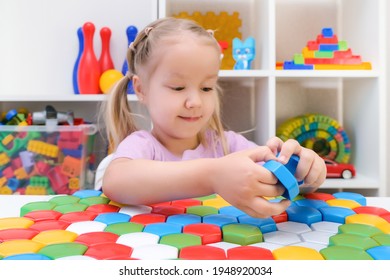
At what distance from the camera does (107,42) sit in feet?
5.39

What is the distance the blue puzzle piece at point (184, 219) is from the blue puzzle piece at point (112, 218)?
52 mm

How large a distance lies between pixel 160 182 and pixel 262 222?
0.50 ft

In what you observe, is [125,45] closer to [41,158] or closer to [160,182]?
[41,158]

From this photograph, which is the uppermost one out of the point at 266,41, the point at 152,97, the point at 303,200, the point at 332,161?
the point at 266,41

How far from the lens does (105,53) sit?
1.64 metres

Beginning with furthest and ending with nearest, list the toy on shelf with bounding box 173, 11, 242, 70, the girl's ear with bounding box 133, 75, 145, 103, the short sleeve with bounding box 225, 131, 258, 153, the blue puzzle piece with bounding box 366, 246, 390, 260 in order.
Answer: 1. the toy on shelf with bounding box 173, 11, 242, 70
2. the short sleeve with bounding box 225, 131, 258, 153
3. the girl's ear with bounding box 133, 75, 145, 103
4. the blue puzzle piece with bounding box 366, 246, 390, 260

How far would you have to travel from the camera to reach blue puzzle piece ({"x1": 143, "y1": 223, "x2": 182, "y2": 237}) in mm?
452

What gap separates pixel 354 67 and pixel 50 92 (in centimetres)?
113

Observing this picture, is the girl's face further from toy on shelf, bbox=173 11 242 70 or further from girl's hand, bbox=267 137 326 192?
toy on shelf, bbox=173 11 242 70

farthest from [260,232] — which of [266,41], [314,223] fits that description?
[266,41]

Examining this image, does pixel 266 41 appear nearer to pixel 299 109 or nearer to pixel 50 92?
pixel 299 109

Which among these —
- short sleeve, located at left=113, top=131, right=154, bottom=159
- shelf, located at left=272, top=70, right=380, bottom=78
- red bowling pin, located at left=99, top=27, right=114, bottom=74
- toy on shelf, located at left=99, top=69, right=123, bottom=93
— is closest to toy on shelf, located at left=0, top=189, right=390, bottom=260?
short sleeve, located at left=113, top=131, right=154, bottom=159

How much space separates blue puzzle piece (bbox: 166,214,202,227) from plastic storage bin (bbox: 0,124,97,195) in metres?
0.99
